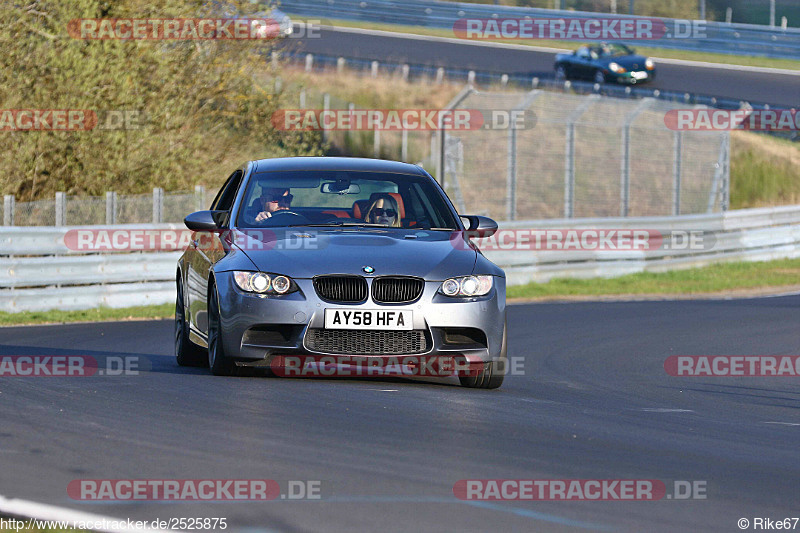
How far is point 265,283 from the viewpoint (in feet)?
28.9

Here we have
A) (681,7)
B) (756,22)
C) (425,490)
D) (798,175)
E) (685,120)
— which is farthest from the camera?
(681,7)

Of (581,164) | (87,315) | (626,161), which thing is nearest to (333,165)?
(87,315)

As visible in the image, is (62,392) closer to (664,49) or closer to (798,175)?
(798,175)

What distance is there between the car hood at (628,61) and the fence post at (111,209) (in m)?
24.6

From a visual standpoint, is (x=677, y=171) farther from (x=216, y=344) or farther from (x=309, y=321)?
(x=309, y=321)

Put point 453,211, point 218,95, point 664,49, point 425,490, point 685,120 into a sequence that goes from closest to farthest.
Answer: point 425,490
point 453,211
point 218,95
point 685,120
point 664,49

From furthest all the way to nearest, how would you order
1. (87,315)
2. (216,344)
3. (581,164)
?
(581,164)
(87,315)
(216,344)

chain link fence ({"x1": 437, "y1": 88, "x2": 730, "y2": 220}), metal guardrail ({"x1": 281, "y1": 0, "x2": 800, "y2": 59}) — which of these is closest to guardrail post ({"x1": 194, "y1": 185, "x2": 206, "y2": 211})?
chain link fence ({"x1": 437, "y1": 88, "x2": 730, "y2": 220})

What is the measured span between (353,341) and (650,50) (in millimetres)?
40979

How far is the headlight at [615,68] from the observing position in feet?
135

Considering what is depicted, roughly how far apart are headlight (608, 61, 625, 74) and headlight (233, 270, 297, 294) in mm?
33676

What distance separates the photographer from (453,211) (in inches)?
400

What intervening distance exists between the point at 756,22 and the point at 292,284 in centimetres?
4638

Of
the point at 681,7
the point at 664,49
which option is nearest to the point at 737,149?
the point at 664,49
